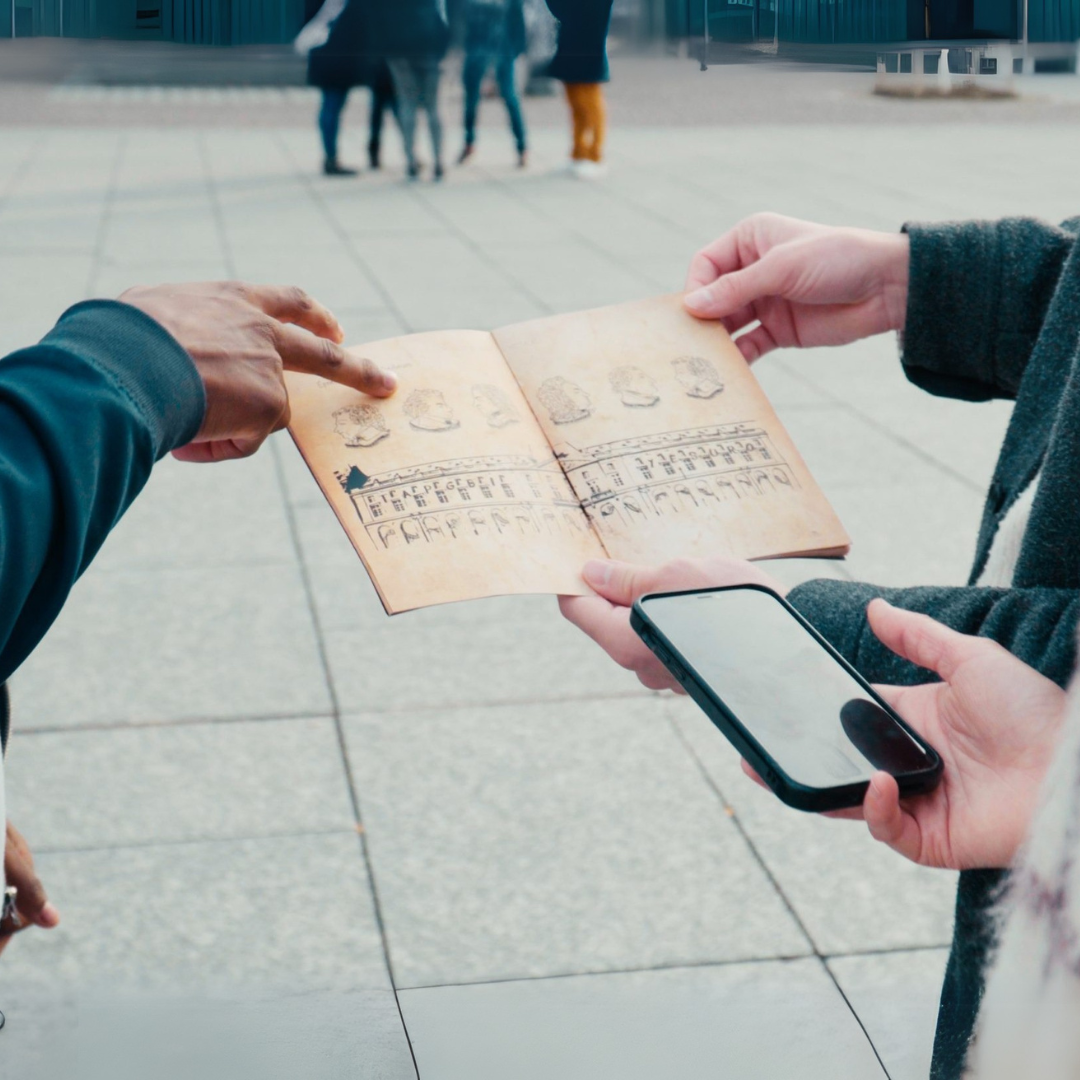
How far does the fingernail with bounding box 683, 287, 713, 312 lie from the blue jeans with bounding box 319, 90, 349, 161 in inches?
359

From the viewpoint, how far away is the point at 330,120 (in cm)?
1059

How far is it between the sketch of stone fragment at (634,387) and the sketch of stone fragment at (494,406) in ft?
0.46

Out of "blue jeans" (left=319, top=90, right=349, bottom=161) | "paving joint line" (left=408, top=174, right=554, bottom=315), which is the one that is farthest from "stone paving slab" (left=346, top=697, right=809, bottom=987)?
"blue jeans" (left=319, top=90, right=349, bottom=161)

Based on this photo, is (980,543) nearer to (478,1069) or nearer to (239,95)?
(478,1069)

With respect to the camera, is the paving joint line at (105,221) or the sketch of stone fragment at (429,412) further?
the paving joint line at (105,221)

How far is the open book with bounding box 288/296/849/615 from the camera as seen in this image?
156cm

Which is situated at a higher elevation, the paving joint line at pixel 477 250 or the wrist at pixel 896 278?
the wrist at pixel 896 278

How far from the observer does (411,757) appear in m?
3.07

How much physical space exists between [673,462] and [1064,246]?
1.80 feet

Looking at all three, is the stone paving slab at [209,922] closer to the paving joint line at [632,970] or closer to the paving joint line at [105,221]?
the paving joint line at [632,970]

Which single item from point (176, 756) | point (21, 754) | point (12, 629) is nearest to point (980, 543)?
point (12, 629)

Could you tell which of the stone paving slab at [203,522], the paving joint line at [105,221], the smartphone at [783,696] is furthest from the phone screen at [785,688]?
the paving joint line at [105,221]

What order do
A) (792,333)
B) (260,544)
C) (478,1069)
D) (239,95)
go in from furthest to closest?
1. (239,95)
2. (260,544)
3. (478,1069)
4. (792,333)

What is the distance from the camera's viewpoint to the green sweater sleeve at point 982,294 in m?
1.75
